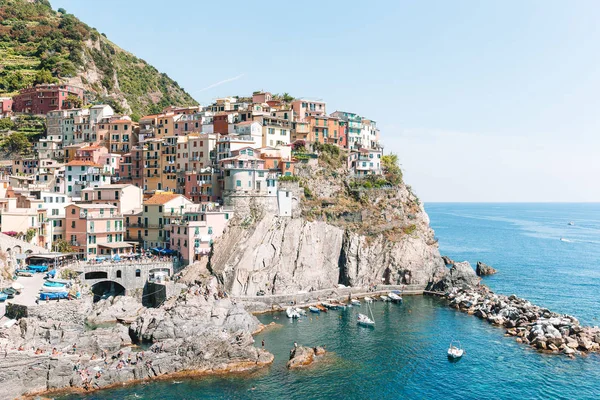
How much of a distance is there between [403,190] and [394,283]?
833 inches

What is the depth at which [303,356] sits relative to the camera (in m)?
51.9

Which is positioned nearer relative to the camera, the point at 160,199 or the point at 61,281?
the point at 61,281

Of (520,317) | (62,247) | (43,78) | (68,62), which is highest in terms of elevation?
(68,62)

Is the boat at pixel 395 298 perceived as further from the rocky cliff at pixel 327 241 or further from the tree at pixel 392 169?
the tree at pixel 392 169

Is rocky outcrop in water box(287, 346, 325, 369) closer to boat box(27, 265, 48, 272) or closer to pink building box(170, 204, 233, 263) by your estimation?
pink building box(170, 204, 233, 263)

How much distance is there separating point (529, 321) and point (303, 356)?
101 ft

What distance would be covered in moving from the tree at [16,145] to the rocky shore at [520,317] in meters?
79.4

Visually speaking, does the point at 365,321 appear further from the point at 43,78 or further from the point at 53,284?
the point at 43,78

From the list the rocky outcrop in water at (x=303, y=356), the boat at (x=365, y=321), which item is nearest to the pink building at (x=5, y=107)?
the boat at (x=365, y=321)

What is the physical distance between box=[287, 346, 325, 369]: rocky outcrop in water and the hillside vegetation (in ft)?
277

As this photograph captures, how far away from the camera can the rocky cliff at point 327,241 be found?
242 feet

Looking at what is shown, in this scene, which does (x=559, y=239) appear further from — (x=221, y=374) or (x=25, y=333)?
(x=25, y=333)

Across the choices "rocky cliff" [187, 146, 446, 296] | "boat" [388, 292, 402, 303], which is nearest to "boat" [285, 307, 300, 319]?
"rocky cliff" [187, 146, 446, 296]

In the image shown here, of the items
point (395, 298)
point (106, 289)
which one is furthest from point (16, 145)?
point (395, 298)
